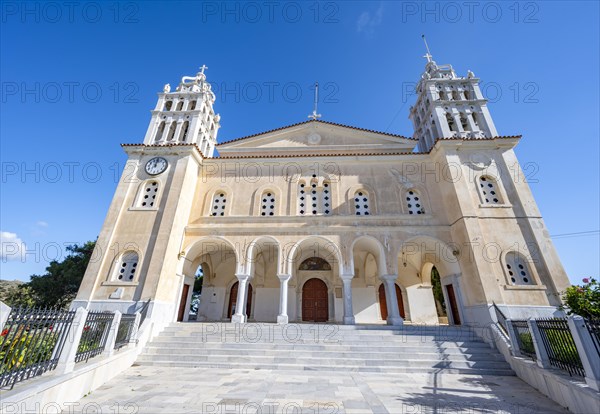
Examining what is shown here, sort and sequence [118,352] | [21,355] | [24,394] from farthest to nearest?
[118,352]
[21,355]
[24,394]

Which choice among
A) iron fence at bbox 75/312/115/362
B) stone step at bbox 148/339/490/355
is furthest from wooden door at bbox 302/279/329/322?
iron fence at bbox 75/312/115/362

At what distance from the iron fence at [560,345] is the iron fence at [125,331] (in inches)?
461

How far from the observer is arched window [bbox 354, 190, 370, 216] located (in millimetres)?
13636

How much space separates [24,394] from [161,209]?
30.7 feet

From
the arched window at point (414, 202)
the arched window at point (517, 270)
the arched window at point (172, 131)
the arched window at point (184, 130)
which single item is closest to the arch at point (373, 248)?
the arched window at point (414, 202)

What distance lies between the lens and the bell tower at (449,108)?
48.2 feet

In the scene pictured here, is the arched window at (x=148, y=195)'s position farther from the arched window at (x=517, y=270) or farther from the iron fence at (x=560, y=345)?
the arched window at (x=517, y=270)

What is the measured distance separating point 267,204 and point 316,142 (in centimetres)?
582

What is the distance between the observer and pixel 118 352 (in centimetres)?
755

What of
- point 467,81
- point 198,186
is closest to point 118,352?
point 198,186

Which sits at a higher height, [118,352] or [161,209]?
[161,209]

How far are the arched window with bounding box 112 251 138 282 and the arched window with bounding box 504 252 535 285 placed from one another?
16291mm

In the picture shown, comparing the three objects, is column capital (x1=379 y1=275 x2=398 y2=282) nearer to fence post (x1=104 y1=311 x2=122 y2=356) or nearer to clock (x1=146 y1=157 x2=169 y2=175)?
fence post (x1=104 y1=311 x2=122 y2=356)

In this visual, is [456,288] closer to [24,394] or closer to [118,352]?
[118,352]
